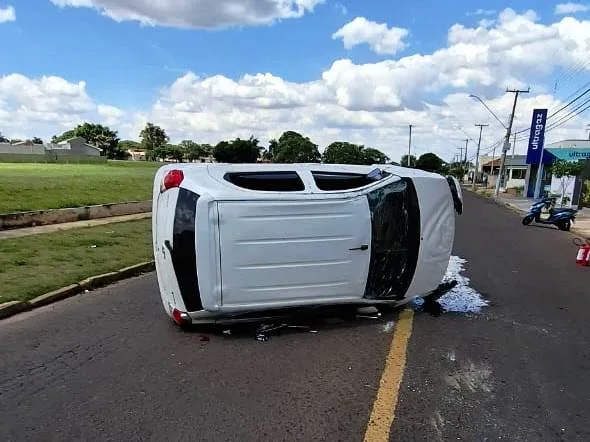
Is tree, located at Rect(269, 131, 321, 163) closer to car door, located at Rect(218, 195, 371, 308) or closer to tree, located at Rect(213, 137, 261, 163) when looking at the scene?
tree, located at Rect(213, 137, 261, 163)

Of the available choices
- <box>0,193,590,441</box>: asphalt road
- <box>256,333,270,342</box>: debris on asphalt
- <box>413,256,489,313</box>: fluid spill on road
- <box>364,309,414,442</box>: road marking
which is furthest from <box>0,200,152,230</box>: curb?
<box>364,309,414,442</box>: road marking

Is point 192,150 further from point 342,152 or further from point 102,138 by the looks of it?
point 342,152

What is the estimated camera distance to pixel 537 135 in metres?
42.1

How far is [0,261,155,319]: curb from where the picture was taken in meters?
6.17

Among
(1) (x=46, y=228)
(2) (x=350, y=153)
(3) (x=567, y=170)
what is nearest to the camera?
(1) (x=46, y=228)

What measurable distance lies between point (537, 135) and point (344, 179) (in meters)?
41.4

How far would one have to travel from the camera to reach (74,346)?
5039 millimetres

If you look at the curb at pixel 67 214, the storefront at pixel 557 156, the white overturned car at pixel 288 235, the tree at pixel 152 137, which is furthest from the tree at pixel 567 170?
the tree at pixel 152 137

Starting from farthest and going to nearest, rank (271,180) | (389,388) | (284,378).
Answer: (271,180)
(284,378)
(389,388)

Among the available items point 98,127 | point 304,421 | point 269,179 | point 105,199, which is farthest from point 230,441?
point 98,127

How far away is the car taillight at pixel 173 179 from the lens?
5.00 meters

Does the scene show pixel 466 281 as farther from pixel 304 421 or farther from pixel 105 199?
pixel 105 199

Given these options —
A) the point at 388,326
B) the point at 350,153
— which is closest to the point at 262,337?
the point at 388,326

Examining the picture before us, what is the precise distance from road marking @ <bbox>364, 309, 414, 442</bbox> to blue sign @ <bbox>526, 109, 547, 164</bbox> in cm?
4101
